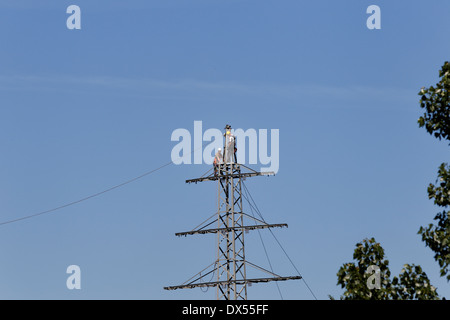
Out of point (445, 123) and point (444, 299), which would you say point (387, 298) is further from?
point (445, 123)

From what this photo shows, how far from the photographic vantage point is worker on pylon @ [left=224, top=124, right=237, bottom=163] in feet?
333

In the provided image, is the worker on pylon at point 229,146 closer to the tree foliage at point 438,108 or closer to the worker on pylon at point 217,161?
the worker on pylon at point 217,161

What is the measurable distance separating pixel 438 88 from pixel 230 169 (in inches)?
2882

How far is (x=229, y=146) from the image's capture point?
10169 cm

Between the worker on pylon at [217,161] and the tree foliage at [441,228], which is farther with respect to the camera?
the worker on pylon at [217,161]

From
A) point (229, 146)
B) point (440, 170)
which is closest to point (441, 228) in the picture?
point (440, 170)

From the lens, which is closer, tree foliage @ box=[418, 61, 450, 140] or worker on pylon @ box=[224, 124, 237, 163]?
tree foliage @ box=[418, 61, 450, 140]

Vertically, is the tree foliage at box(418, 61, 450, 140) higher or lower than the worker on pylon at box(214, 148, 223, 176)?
lower

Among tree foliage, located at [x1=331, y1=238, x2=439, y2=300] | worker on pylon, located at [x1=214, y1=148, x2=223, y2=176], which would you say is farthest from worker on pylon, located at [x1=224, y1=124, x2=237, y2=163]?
tree foliage, located at [x1=331, y1=238, x2=439, y2=300]

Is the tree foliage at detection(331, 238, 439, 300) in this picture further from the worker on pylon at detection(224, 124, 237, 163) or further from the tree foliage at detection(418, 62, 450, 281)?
the worker on pylon at detection(224, 124, 237, 163)

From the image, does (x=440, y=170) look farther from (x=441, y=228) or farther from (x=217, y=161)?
(x=217, y=161)

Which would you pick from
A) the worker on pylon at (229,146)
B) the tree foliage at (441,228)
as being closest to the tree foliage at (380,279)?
the tree foliage at (441,228)

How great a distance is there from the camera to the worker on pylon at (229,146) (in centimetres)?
10162
